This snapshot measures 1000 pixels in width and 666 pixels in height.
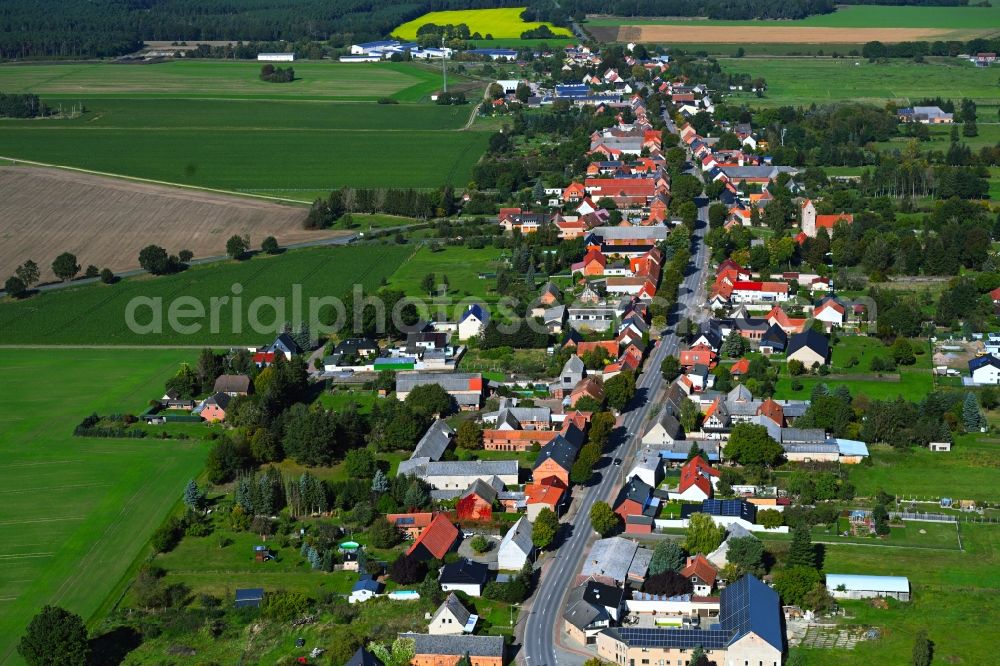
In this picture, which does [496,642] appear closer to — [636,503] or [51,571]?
[636,503]

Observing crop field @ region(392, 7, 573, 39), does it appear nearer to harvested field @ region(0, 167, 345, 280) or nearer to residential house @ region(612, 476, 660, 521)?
harvested field @ region(0, 167, 345, 280)

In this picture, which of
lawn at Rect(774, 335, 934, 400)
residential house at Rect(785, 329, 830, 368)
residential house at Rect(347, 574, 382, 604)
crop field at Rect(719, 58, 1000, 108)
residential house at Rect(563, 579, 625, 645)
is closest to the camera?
residential house at Rect(563, 579, 625, 645)

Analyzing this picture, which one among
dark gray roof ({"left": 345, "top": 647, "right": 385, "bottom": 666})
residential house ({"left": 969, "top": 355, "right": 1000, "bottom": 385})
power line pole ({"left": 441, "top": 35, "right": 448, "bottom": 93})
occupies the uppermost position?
power line pole ({"left": 441, "top": 35, "right": 448, "bottom": 93})

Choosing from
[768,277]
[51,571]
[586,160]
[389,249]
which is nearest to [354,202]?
[389,249]

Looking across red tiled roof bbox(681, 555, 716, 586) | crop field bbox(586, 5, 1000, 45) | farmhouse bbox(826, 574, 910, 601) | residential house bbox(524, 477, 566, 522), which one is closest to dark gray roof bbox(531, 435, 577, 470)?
residential house bbox(524, 477, 566, 522)

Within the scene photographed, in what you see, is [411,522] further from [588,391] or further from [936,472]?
[936,472]

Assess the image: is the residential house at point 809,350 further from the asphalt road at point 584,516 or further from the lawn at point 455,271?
the lawn at point 455,271

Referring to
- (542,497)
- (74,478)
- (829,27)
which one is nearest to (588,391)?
(542,497)
